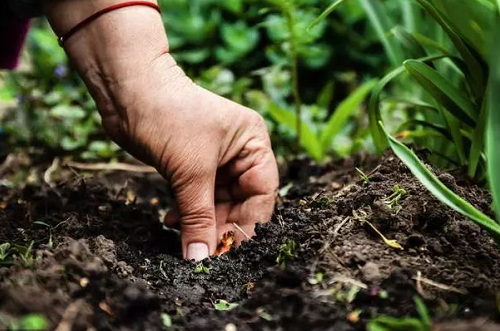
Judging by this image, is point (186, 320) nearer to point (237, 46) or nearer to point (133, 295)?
point (133, 295)

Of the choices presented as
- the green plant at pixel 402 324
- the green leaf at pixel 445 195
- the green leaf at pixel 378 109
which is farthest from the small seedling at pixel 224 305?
the green leaf at pixel 378 109

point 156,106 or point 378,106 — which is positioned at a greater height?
point 156,106

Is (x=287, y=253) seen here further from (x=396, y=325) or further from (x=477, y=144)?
(x=477, y=144)

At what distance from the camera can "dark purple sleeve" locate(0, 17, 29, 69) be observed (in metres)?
2.28

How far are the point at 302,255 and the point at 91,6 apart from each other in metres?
0.78

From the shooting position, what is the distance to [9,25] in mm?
2287

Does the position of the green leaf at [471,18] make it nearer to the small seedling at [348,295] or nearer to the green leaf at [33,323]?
the small seedling at [348,295]

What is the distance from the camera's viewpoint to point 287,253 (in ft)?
4.52

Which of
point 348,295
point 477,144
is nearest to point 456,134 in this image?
point 477,144

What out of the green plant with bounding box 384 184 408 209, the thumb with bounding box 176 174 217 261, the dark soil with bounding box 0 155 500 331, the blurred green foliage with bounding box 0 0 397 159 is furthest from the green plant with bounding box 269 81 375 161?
the green plant with bounding box 384 184 408 209

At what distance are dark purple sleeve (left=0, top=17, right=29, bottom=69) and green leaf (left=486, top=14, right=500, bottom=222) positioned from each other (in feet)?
Answer: 5.54

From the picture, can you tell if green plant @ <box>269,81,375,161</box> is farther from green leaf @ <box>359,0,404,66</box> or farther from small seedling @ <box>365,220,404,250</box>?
small seedling @ <box>365,220,404,250</box>

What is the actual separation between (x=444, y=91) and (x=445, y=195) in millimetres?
516

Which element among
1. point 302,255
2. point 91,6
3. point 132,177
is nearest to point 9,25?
point 132,177
